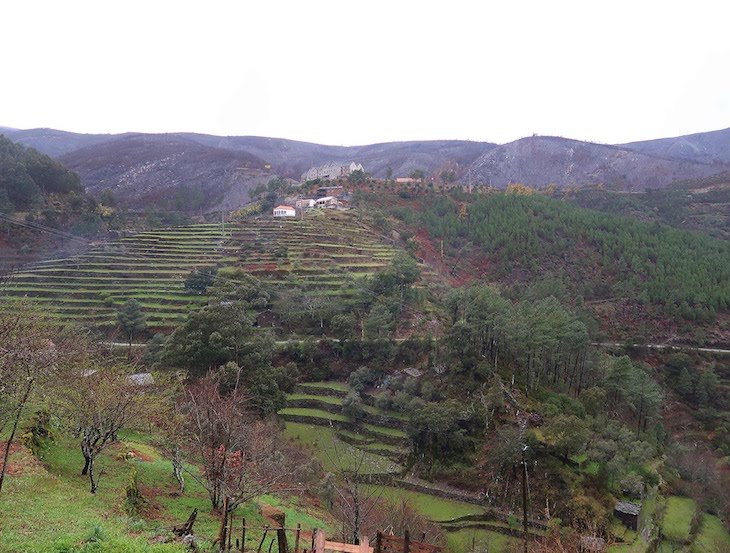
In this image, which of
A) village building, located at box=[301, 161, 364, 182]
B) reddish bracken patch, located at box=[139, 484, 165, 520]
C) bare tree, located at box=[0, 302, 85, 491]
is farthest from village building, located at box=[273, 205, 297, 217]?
bare tree, located at box=[0, 302, 85, 491]

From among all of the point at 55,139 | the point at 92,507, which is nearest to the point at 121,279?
the point at 92,507

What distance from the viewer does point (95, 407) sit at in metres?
9.94

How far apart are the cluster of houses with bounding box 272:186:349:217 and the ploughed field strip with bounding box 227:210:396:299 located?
2.29 m

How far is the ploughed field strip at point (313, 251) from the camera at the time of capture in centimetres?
3538

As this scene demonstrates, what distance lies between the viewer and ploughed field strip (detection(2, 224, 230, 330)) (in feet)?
104

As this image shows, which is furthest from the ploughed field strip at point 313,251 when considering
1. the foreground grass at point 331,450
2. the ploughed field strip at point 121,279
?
the foreground grass at point 331,450

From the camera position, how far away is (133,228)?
48.8 meters

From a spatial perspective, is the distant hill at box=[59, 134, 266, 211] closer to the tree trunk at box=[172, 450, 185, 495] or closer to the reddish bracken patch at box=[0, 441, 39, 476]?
the tree trunk at box=[172, 450, 185, 495]

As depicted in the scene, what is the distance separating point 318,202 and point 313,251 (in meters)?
15.8

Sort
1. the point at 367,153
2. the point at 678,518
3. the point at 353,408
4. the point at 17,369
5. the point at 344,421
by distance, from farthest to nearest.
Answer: the point at 367,153 < the point at 344,421 < the point at 353,408 < the point at 678,518 < the point at 17,369

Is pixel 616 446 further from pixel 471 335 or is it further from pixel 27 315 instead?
pixel 27 315

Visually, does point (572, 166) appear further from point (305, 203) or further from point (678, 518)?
point (678, 518)

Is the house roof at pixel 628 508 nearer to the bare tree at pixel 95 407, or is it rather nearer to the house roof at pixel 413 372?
the house roof at pixel 413 372

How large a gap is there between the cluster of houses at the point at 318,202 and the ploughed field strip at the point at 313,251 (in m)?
2.29
